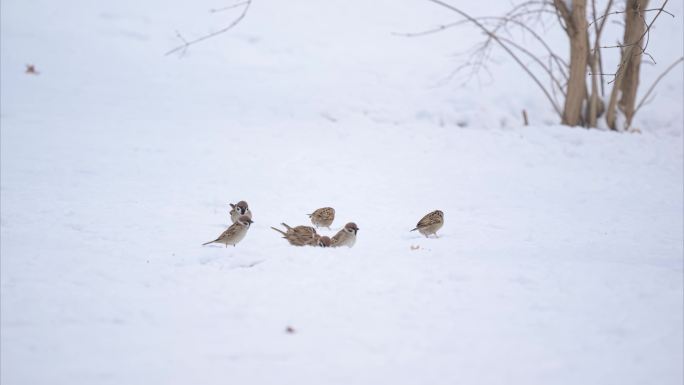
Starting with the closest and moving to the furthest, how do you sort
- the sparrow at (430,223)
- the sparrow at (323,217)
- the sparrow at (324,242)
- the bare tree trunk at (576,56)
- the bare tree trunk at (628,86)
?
the sparrow at (324,242) → the sparrow at (430,223) → the sparrow at (323,217) → the bare tree trunk at (576,56) → the bare tree trunk at (628,86)

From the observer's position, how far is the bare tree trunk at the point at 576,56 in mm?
13289

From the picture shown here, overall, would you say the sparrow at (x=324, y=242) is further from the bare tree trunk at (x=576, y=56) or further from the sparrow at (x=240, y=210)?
the bare tree trunk at (x=576, y=56)

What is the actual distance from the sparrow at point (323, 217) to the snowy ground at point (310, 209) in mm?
495

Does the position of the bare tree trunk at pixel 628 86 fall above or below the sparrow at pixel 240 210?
above

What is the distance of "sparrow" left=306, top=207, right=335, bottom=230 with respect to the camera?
8.21 metres

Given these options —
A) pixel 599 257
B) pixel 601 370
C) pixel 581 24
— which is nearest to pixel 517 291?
pixel 601 370

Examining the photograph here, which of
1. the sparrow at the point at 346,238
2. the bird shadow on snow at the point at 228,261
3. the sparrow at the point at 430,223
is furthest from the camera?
the sparrow at the point at 430,223

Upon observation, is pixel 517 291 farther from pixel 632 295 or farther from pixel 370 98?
pixel 370 98

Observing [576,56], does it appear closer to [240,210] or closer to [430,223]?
[430,223]

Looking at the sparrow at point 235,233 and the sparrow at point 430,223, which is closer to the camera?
the sparrow at point 235,233

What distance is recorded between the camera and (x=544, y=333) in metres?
4.92

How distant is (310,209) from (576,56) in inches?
316

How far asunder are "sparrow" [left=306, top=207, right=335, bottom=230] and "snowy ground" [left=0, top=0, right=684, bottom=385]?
50 centimetres

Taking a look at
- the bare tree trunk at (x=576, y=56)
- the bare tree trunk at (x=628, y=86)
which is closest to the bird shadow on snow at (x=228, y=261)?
the bare tree trunk at (x=576, y=56)
